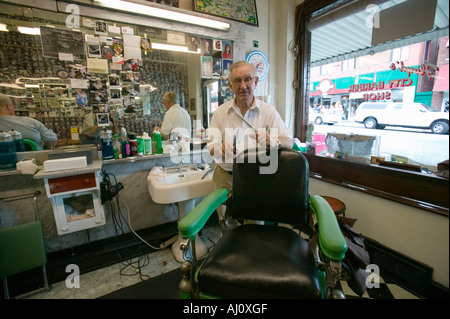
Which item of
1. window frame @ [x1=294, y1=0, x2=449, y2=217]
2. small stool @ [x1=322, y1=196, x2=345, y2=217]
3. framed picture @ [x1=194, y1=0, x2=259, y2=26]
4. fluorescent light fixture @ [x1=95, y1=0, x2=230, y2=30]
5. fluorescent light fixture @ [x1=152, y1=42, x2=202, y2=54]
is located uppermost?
framed picture @ [x1=194, y1=0, x2=259, y2=26]

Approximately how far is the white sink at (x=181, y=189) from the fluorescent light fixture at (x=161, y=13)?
5.18 ft

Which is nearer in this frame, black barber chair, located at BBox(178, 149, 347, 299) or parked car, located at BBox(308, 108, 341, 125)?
black barber chair, located at BBox(178, 149, 347, 299)

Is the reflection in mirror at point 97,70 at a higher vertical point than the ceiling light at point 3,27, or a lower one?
lower

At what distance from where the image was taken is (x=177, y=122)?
2424 mm

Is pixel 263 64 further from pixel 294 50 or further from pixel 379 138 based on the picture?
pixel 379 138

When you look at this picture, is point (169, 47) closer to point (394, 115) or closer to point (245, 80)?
point (245, 80)

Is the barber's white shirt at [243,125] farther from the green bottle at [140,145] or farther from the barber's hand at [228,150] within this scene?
the green bottle at [140,145]

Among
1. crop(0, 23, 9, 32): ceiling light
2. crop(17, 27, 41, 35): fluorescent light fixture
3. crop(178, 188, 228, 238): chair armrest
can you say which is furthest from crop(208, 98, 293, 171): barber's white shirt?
crop(0, 23, 9, 32): ceiling light

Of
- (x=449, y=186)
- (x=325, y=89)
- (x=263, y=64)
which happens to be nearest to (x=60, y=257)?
(x=449, y=186)

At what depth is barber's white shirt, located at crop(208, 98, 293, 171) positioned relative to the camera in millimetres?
1713

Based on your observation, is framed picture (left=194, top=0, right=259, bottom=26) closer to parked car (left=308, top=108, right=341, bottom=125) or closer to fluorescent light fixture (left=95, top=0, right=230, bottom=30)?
fluorescent light fixture (left=95, top=0, right=230, bottom=30)

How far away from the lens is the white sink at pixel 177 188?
184cm

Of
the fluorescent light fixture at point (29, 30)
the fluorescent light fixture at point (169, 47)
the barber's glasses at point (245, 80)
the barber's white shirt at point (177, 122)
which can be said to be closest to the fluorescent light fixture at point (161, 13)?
the fluorescent light fixture at point (169, 47)

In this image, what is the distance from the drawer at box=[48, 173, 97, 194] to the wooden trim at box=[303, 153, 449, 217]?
7.19 feet
